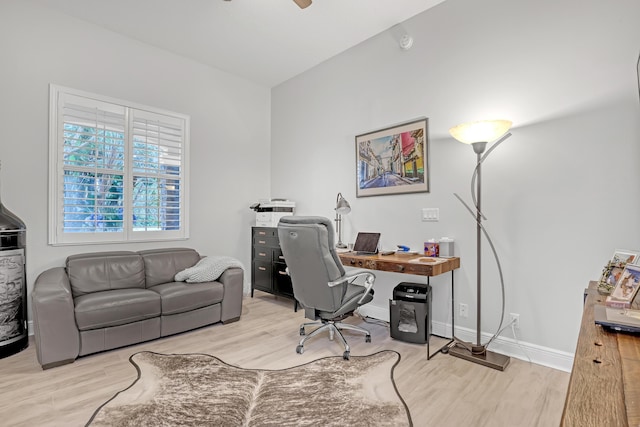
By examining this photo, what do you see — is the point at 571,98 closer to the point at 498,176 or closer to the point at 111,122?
the point at 498,176

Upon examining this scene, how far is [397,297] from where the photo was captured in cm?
294

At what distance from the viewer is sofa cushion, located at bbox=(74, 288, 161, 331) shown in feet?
8.36

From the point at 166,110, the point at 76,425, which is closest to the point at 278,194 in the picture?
the point at 166,110

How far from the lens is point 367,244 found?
3.34m

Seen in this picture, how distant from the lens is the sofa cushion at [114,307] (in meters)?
2.55

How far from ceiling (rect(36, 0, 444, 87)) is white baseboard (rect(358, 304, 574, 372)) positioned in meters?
3.08

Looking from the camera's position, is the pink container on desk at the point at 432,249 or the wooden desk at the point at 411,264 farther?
the pink container on desk at the point at 432,249

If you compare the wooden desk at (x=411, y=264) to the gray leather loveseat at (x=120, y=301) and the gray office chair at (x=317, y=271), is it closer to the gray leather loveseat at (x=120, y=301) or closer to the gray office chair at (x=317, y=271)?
the gray office chair at (x=317, y=271)

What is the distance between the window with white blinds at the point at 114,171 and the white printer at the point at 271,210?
37.7 inches

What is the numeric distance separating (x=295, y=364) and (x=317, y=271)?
0.72 m

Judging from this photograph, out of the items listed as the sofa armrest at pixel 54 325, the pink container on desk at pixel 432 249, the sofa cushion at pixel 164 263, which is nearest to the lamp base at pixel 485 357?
the pink container on desk at pixel 432 249

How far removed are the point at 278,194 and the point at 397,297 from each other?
8.60ft

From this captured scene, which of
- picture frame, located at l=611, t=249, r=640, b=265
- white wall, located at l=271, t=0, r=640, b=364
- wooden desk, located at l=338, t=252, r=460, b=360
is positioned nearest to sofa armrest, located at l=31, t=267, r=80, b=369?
wooden desk, located at l=338, t=252, r=460, b=360

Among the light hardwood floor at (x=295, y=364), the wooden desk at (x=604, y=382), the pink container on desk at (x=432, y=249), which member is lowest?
the light hardwood floor at (x=295, y=364)
